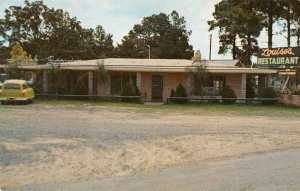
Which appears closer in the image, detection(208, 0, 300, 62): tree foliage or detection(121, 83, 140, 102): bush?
detection(121, 83, 140, 102): bush

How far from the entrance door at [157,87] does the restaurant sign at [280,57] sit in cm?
799

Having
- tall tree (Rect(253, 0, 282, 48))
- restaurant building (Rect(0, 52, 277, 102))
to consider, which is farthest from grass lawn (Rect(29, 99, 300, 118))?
tall tree (Rect(253, 0, 282, 48))

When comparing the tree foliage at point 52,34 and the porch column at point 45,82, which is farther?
the tree foliage at point 52,34

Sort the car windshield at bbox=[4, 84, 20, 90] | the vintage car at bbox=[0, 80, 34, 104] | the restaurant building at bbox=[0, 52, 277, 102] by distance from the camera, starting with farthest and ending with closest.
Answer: the restaurant building at bbox=[0, 52, 277, 102]
the car windshield at bbox=[4, 84, 20, 90]
the vintage car at bbox=[0, 80, 34, 104]

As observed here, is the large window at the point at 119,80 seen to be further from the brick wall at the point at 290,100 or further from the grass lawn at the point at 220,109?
the brick wall at the point at 290,100

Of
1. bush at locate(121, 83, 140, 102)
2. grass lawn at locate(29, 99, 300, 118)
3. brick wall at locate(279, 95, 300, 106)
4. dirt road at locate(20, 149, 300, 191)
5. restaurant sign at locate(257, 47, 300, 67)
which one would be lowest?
dirt road at locate(20, 149, 300, 191)

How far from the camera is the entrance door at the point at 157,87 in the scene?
33.0 m

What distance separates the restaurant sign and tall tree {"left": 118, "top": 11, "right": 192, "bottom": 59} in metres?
40.8

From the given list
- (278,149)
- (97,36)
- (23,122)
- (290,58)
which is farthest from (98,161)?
(97,36)

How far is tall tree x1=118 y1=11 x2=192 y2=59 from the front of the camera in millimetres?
75625

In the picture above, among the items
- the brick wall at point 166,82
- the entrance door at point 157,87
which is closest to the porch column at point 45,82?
A: the brick wall at point 166,82

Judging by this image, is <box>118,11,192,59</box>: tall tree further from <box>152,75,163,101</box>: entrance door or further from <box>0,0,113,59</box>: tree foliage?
<box>152,75,163,101</box>: entrance door

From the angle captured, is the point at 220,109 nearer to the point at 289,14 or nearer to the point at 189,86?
the point at 189,86

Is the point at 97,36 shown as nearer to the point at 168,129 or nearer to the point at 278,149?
the point at 168,129
